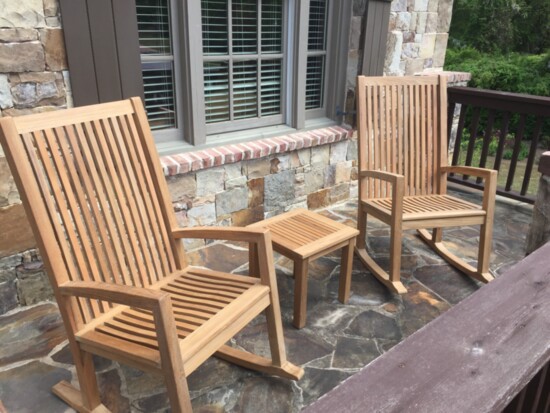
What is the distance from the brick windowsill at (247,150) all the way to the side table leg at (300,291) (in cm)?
88

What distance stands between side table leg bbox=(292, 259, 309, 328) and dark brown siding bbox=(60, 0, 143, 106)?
1.13m

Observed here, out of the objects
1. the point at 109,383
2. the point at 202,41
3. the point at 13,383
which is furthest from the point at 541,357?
the point at 202,41

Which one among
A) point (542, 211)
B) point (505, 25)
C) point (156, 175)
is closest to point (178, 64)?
point (156, 175)

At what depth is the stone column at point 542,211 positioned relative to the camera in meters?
2.22

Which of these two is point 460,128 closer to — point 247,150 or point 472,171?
point 472,171

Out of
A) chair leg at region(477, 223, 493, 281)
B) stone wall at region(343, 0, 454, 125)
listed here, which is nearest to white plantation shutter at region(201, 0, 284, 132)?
stone wall at region(343, 0, 454, 125)

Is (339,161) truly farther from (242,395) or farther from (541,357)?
(541,357)

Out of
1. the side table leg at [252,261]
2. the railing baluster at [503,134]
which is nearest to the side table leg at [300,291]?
the side table leg at [252,261]

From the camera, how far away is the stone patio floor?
1.66 m

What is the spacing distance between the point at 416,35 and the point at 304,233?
7.11 feet

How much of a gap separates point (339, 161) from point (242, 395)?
6.79 ft

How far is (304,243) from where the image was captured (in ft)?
6.64

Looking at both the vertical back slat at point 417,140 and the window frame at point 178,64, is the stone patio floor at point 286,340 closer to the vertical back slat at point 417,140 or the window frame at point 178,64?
the vertical back slat at point 417,140

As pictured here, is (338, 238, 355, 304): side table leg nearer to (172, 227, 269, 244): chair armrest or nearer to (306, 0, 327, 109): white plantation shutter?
(172, 227, 269, 244): chair armrest
